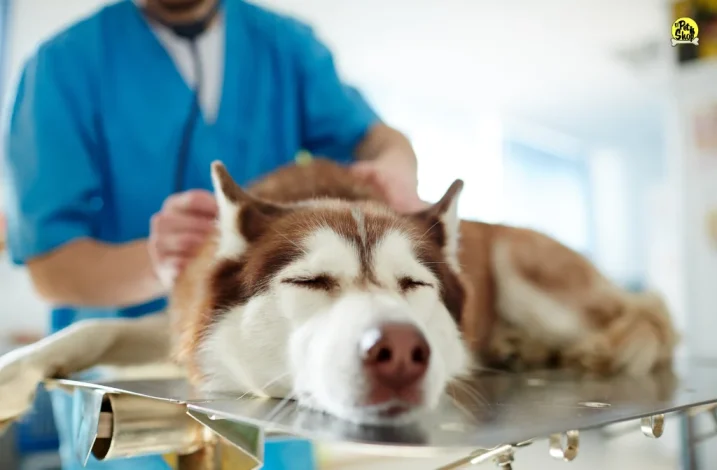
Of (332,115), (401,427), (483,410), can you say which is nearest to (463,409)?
(483,410)

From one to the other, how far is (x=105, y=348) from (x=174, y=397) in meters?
0.37

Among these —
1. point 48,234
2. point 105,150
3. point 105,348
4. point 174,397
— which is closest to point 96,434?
point 174,397

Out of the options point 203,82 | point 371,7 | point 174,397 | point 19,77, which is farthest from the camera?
point 371,7

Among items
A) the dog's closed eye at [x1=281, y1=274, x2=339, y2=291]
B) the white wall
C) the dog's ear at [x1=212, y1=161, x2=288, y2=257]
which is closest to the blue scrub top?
the dog's ear at [x1=212, y1=161, x2=288, y2=257]

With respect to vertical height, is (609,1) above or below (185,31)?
above

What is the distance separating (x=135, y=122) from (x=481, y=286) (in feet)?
2.41

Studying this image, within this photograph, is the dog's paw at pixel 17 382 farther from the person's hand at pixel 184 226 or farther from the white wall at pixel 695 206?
the white wall at pixel 695 206

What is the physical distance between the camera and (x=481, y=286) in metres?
1.17

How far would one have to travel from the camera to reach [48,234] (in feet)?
3.50

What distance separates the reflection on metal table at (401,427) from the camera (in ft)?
1.55

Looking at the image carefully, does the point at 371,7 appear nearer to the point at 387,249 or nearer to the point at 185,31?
the point at 185,31

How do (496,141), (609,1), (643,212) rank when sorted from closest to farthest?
(609,1) < (496,141) < (643,212)

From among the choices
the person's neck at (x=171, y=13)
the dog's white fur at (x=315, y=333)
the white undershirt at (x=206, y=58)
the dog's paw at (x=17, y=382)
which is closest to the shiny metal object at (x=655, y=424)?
the dog's white fur at (x=315, y=333)

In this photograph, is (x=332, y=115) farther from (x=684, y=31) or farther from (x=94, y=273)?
(x=684, y=31)
